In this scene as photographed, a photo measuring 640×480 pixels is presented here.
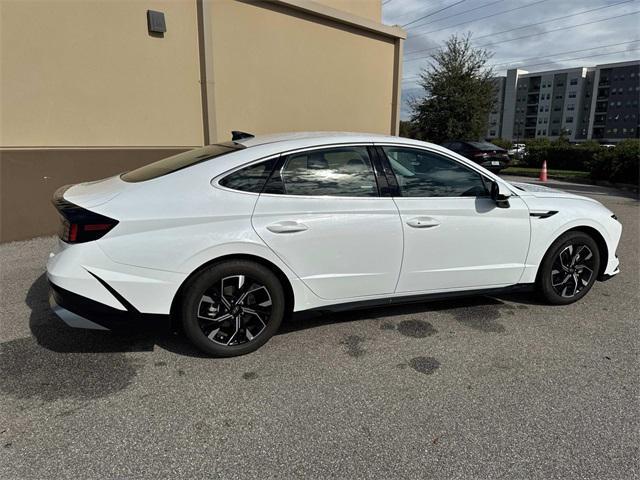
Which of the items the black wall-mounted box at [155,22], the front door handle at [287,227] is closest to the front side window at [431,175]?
the front door handle at [287,227]

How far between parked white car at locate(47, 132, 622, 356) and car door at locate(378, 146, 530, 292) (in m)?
0.01

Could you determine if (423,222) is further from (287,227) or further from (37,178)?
(37,178)

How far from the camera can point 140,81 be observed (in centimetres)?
675

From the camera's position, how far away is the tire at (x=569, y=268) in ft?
13.0

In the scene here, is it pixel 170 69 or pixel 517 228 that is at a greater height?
pixel 170 69

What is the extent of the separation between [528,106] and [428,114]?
89.5 m

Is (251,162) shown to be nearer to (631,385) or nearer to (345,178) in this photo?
(345,178)

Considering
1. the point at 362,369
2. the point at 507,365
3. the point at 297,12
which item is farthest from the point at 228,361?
the point at 297,12

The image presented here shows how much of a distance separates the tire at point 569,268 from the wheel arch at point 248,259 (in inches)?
92.0

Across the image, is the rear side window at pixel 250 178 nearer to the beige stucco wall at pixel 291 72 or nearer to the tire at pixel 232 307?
the tire at pixel 232 307

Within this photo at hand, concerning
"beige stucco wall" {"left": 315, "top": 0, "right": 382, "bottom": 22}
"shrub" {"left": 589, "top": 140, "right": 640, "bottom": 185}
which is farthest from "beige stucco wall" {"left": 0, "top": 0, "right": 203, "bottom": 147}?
"shrub" {"left": 589, "top": 140, "right": 640, "bottom": 185}

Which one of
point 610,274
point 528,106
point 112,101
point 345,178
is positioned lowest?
point 610,274

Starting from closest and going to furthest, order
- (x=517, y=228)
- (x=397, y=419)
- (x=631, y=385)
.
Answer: (x=397, y=419) → (x=631, y=385) → (x=517, y=228)

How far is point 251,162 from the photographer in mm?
3123
